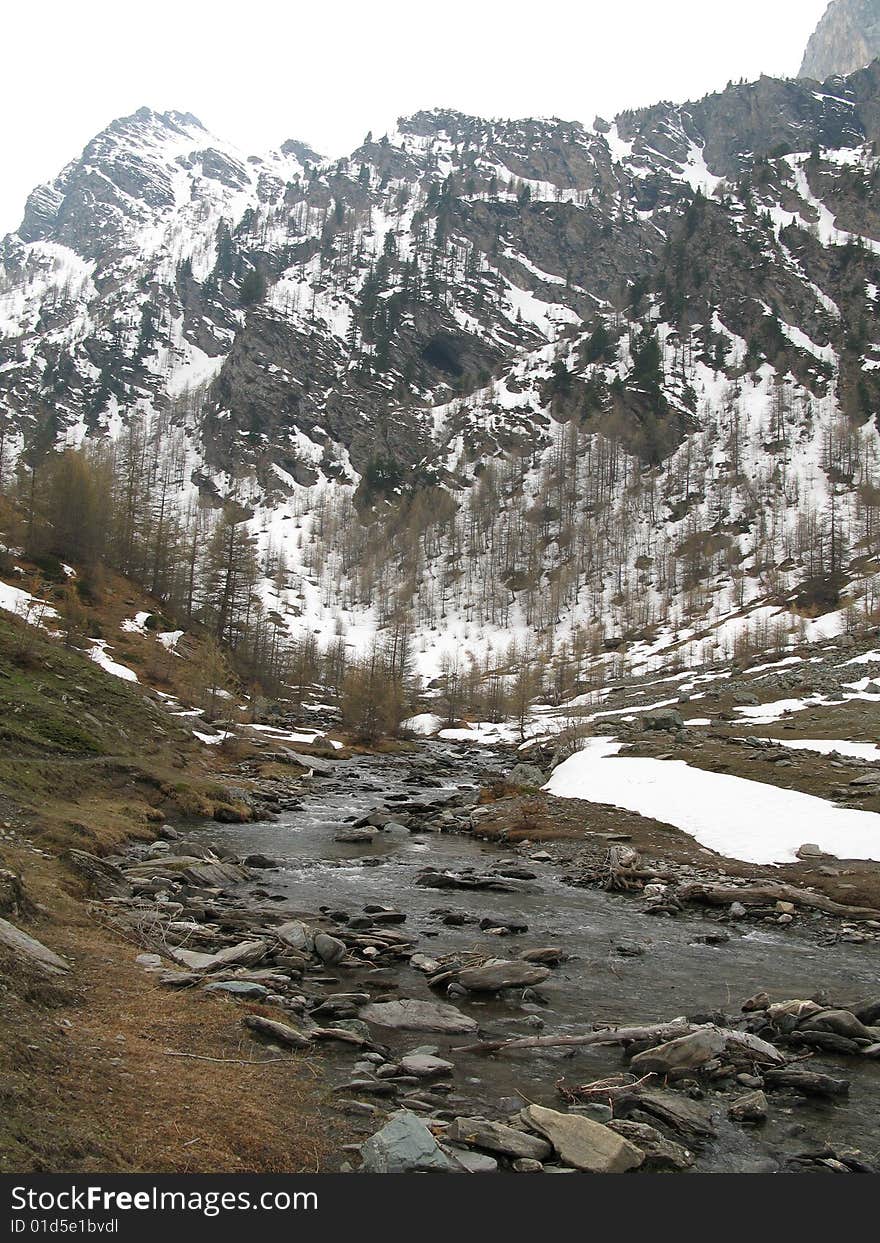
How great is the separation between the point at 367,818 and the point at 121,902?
53.8 feet

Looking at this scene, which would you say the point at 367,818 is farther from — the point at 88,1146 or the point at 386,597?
the point at 386,597

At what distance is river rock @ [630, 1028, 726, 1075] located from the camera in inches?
390

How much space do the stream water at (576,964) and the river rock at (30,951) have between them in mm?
4146

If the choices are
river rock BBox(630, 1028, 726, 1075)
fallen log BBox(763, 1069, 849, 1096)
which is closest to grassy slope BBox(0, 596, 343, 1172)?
river rock BBox(630, 1028, 726, 1075)

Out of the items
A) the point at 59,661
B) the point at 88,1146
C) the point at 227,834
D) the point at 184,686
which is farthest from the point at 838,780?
the point at 184,686

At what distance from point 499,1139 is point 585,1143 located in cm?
92

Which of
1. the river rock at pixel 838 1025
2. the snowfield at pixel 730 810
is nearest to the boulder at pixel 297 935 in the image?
the river rock at pixel 838 1025

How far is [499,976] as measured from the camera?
1320cm

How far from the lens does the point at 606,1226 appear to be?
5738 millimetres

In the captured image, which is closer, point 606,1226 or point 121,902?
point 606,1226

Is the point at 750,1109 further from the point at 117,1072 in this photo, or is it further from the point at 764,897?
the point at 764,897

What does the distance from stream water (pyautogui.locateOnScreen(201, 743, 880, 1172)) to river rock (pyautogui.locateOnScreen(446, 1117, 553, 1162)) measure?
3.01 feet

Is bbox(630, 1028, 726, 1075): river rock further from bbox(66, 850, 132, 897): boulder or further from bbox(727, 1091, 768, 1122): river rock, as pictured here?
bbox(66, 850, 132, 897): boulder

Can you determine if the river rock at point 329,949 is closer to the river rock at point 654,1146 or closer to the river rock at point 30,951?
the river rock at point 30,951
